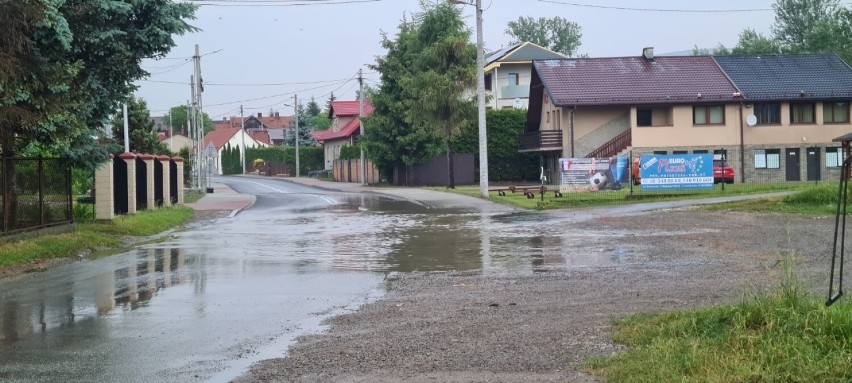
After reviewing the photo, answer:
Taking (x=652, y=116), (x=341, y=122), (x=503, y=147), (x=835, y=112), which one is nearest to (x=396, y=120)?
(x=503, y=147)

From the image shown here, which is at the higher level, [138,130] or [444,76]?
[444,76]

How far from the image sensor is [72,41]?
63.1ft

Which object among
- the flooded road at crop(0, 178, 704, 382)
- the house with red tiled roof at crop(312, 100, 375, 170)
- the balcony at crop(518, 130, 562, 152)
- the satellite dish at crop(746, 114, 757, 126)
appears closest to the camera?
the flooded road at crop(0, 178, 704, 382)

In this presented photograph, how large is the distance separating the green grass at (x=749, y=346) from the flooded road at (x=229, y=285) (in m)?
3.33

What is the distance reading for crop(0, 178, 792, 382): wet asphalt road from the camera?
28.4 ft

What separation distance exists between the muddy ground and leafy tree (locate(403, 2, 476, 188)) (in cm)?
3191

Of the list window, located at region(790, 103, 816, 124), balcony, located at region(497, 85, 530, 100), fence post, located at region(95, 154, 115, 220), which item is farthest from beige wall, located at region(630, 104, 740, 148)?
fence post, located at region(95, 154, 115, 220)

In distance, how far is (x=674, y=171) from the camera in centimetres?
3456

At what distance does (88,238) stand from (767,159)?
39.5 m

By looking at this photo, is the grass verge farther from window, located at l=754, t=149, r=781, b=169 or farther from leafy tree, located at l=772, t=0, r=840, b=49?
leafy tree, located at l=772, t=0, r=840, b=49

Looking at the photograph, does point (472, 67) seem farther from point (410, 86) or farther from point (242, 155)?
point (242, 155)

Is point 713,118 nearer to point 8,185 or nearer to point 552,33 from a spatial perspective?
point 8,185

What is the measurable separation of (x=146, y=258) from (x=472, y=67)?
111ft

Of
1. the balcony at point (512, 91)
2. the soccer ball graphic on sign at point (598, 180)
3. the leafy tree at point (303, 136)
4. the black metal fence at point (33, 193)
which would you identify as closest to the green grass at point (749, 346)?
the black metal fence at point (33, 193)
